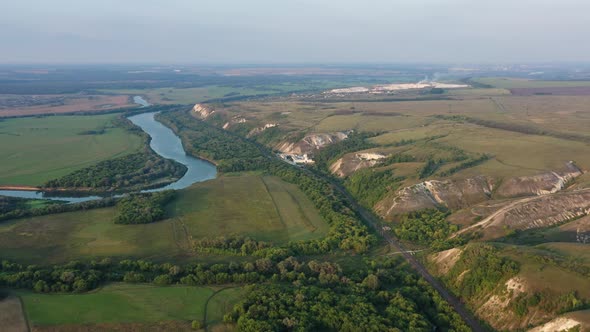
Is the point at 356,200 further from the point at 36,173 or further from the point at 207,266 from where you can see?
the point at 36,173

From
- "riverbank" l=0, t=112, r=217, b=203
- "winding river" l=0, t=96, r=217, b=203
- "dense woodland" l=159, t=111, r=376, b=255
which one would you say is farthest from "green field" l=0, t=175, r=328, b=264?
"winding river" l=0, t=96, r=217, b=203

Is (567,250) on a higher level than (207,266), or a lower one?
higher

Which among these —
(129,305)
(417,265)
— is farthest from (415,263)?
(129,305)

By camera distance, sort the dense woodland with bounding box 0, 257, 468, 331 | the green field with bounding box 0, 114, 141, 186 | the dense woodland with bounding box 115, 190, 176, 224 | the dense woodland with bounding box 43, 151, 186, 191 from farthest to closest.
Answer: the green field with bounding box 0, 114, 141, 186 → the dense woodland with bounding box 43, 151, 186, 191 → the dense woodland with bounding box 115, 190, 176, 224 → the dense woodland with bounding box 0, 257, 468, 331

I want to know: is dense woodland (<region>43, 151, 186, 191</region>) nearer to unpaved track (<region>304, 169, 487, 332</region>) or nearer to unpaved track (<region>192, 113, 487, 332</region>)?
unpaved track (<region>192, 113, 487, 332</region>)

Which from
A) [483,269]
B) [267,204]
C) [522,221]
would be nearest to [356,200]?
[267,204]

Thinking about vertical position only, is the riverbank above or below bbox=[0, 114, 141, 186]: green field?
below

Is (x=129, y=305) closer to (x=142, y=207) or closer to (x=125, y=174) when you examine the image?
(x=142, y=207)
